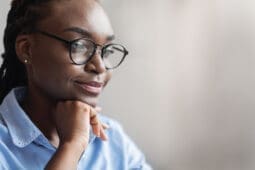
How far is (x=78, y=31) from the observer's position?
1.13 m

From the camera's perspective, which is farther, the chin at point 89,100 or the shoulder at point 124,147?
the shoulder at point 124,147

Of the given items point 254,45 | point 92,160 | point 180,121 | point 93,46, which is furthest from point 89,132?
point 254,45

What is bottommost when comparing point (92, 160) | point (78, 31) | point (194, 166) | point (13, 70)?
point (194, 166)

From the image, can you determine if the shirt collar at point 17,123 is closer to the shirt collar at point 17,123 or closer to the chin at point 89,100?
the shirt collar at point 17,123

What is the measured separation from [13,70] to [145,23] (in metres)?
0.61

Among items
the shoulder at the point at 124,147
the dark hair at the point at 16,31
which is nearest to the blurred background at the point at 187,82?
the shoulder at the point at 124,147

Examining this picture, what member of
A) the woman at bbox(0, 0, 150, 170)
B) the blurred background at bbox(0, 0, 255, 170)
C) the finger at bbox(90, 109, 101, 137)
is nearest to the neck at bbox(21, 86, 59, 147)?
the woman at bbox(0, 0, 150, 170)

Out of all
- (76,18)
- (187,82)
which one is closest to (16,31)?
(76,18)

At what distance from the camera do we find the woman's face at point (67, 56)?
1.12 meters

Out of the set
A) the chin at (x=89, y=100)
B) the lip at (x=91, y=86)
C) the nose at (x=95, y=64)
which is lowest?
the chin at (x=89, y=100)

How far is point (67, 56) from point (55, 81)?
7 cm

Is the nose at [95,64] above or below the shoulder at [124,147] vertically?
above

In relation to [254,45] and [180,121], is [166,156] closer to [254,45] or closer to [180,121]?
[180,121]

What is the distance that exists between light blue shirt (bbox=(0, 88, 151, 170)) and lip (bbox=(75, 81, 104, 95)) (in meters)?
0.14
